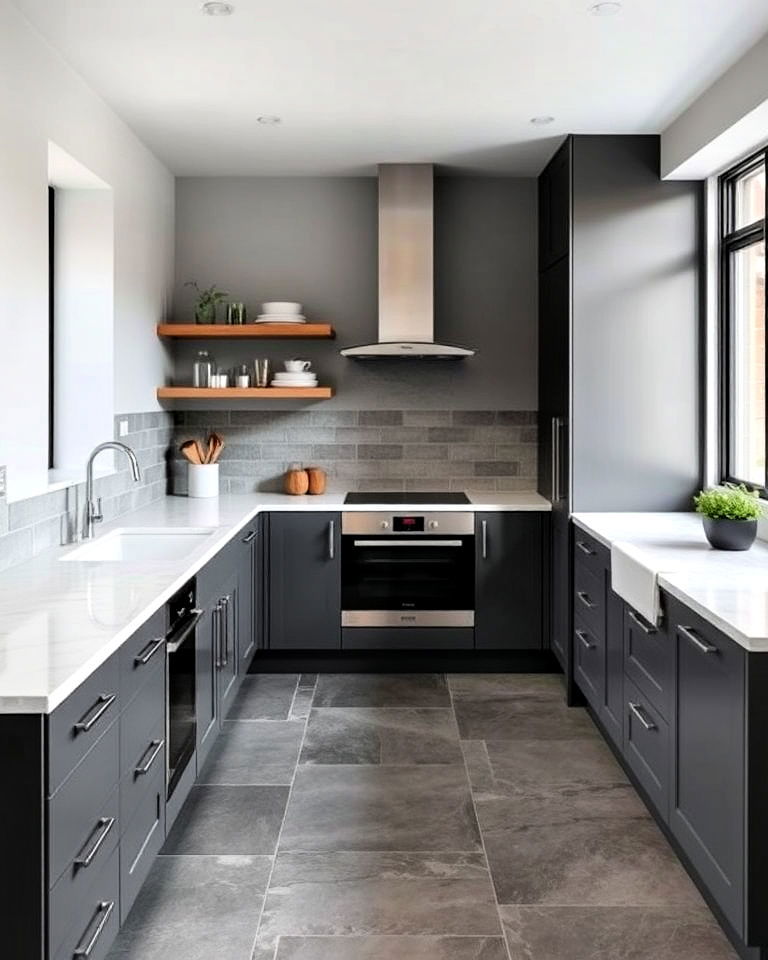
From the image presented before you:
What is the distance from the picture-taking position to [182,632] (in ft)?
9.86

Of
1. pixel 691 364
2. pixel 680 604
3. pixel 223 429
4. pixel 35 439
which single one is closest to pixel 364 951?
pixel 680 604

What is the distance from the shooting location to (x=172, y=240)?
5477mm

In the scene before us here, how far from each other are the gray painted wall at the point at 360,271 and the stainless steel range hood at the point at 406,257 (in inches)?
12.3

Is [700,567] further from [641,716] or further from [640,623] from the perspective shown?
[641,716]

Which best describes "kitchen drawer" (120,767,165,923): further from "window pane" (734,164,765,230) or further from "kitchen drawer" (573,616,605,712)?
"window pane" (734,164,765,230)

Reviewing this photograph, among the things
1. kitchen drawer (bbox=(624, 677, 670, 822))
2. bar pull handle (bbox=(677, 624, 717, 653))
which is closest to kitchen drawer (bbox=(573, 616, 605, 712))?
kitchen drawer (bbox=(624, 677, 670, 822))

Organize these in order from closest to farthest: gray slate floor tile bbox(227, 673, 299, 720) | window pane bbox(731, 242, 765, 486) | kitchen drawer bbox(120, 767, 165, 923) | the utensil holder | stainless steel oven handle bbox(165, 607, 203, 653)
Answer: kitchen drawer bbox(120, 767, 165, 923) → stainless steel oven handle bbox(165, 607, 203, 653) → window pane bbox(731, 242, 765, 486) → gray slate floor tile bbox(227, 673, 299, 720) → the utensil holder

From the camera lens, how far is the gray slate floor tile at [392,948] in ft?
8.04

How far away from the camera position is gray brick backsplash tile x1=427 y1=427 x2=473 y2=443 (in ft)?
18.2

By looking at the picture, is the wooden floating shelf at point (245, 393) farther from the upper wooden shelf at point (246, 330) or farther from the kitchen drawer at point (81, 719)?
the kitchen drawer at point (81, 719)

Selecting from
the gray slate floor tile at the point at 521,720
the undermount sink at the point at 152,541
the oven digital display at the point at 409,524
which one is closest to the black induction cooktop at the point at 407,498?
the oven digital display at the point at 409,524

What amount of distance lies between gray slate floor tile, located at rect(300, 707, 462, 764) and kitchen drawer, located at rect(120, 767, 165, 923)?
117 centimetres

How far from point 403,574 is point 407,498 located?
1.42 ft

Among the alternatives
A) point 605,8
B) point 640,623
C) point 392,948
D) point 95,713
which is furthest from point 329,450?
point 95,713
